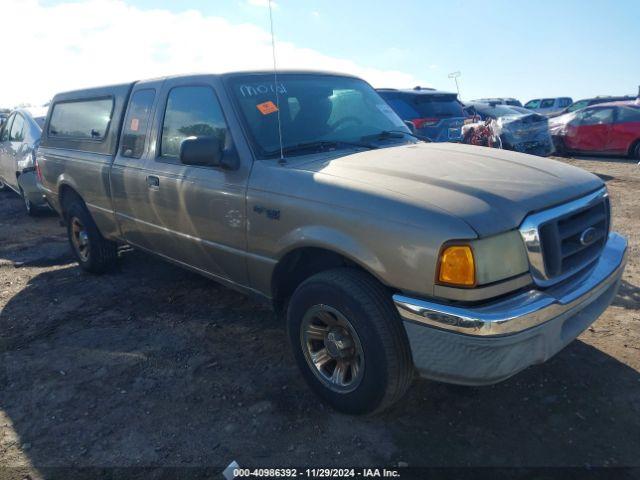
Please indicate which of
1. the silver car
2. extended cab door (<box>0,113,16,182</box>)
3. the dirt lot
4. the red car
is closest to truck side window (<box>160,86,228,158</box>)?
the dirt lot

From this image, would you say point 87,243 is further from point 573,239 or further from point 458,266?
point 573,239

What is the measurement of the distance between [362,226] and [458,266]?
510 mm

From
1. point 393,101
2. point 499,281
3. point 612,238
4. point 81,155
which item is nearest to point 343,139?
point 499,281

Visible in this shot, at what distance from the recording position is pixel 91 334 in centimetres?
407

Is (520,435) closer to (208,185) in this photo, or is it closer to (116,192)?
(208,185)

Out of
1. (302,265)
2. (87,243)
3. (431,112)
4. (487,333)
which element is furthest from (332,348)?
(431,112)

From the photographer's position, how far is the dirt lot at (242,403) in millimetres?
2623

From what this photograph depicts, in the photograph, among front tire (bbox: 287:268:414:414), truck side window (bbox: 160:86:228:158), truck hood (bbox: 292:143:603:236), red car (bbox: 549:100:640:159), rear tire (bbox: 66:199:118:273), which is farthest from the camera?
red car (bbox: 549:100:640:159)

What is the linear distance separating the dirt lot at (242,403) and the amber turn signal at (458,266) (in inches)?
37.1

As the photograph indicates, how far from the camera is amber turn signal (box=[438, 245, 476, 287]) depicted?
2.27 m

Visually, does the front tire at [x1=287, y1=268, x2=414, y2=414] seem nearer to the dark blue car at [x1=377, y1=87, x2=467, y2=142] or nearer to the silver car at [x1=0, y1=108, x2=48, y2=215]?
the silver car at [x1=0, y1=108, x2=48, y2=215]

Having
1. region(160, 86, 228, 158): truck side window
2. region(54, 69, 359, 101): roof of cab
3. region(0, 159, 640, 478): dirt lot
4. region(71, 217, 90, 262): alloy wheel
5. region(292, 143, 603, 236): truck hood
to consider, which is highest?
region(54, 69, 359, 101): roof of cab

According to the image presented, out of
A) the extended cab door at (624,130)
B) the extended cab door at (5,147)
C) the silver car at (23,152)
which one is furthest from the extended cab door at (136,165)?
the extended cab door at (624,130)

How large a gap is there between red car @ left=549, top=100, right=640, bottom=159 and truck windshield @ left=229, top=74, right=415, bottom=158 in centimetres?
1016
